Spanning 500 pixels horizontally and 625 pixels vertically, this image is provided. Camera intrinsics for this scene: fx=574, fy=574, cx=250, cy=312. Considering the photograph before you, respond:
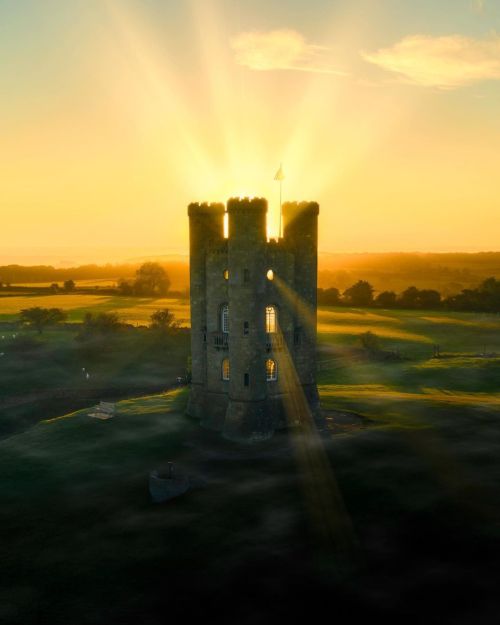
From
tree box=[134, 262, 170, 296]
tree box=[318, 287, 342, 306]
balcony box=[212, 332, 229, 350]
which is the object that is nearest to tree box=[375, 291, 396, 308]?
tree box=[318, 287, 342, 306]

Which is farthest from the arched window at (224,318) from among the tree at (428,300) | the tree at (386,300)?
the tree at (428,300)

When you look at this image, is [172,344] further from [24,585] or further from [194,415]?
[24,585]

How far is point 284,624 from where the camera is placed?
68.9 feet

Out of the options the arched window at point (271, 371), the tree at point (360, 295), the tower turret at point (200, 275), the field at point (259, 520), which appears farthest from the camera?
the tree at point (360, 295)

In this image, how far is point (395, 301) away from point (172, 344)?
68172mm

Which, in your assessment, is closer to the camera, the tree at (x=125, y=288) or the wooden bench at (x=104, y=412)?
the wooden bench at (x=104, y=412)

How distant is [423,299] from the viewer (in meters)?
136

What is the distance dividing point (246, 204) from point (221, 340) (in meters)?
10.9

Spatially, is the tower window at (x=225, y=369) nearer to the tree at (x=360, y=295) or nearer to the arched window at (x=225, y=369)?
the arched window at (x=225, y=369)

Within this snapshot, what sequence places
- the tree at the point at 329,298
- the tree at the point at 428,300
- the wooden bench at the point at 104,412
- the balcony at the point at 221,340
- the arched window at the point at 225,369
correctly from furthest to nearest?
1. the tree at the point at 329,298
2. the tree at the point at 428,300
3. the wooden bench at the point at 104,412
4. the arched window at the point at 225,369
5. the balcony at the point at 221,340

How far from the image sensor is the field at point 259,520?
2269 centimetres

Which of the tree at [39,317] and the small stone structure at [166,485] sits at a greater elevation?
the tree at [39,317]

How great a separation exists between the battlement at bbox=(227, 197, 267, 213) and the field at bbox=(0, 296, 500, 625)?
17081 millimetres

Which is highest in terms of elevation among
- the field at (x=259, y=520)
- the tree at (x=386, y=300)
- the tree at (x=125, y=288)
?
the tree at (x=125, y=288)
